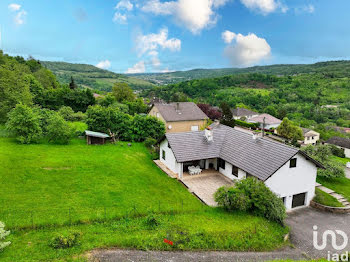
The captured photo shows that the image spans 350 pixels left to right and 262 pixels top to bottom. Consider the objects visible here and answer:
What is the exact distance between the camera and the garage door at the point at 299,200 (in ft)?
66.9

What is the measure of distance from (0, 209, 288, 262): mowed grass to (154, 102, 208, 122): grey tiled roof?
25.1 metres

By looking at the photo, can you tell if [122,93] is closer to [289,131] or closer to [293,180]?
[289,131]

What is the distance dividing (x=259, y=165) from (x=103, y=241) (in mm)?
13337

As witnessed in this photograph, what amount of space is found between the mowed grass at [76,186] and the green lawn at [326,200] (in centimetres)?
1098

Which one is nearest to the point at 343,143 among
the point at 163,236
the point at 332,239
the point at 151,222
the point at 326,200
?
the point at 326,200

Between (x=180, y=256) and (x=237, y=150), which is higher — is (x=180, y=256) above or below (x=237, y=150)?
below

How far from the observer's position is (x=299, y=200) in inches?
813

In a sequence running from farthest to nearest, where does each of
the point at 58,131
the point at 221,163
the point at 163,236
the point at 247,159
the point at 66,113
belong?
1. the point at 66,113
2. the point at 58,131
3. the point at 221,163
4. the point at 247,159
5. the point at 163,236

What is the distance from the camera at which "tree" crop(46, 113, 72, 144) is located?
97.9ft

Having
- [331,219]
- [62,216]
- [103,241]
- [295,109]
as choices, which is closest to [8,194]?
[62,216]

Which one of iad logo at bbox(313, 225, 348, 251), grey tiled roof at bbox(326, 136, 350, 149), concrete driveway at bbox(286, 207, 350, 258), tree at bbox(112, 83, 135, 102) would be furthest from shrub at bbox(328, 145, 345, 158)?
tree at bbox(112, 83, 135, 102)

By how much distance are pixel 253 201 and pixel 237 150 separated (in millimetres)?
7157

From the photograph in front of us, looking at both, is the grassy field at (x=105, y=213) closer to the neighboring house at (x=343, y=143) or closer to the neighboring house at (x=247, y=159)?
the neighboring house at (x=247, y=159)

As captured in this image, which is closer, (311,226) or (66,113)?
(311,226)
